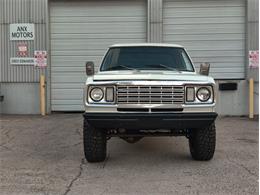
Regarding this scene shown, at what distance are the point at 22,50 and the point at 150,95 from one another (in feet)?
29.1

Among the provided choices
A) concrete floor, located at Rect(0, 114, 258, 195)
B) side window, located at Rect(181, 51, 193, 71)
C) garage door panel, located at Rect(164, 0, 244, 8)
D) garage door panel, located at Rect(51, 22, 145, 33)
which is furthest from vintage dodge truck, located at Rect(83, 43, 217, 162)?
garage door panel, located at Rect(164, 0, 244, 8)

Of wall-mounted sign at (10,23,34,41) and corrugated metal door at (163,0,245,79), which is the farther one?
wall-mounted sign at (10,23,34,41)

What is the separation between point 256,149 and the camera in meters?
8.59

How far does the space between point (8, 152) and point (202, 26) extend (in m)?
8.30

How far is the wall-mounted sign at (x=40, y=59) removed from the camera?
47.4ft

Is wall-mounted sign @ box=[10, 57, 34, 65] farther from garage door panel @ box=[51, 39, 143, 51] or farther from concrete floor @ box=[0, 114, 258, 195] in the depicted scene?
concrete floor @ box=[0, 114, 258, 195]

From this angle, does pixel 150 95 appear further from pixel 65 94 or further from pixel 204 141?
pixel 65 94

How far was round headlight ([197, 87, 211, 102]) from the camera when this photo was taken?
6.81 metres

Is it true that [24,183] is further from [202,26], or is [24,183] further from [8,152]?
[202,26]

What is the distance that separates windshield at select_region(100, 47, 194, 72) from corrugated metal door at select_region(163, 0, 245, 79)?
6.12 m

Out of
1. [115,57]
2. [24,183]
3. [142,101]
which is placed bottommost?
[24,183]

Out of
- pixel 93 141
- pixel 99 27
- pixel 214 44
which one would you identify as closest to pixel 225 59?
pixel 214 44

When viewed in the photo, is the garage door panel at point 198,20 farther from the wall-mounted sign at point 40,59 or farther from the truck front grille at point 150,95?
the truck front grille at point 150,95

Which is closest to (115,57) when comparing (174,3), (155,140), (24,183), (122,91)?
(122,91)
